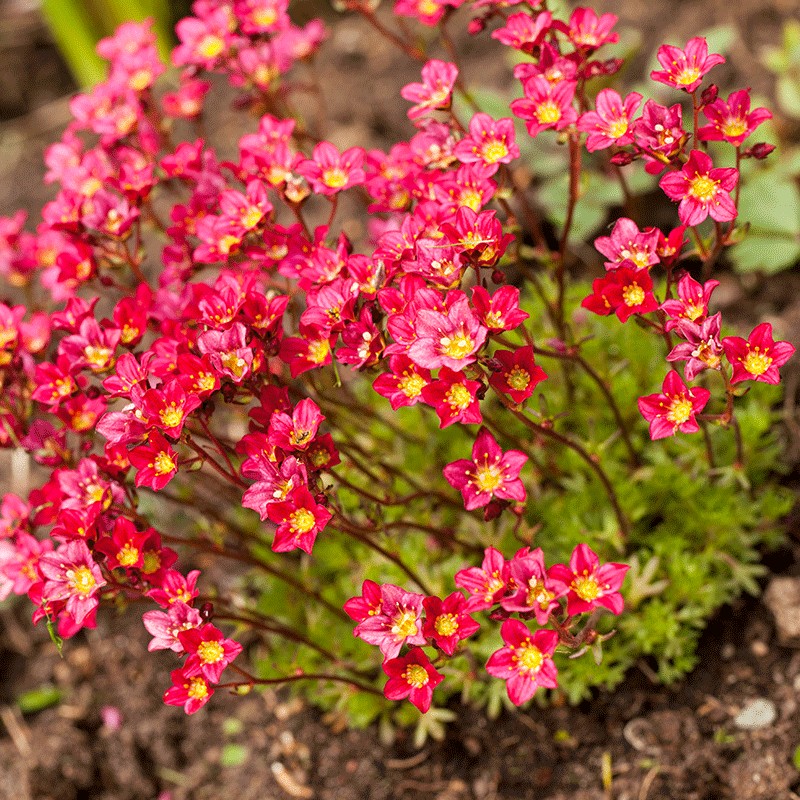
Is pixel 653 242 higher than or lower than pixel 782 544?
higher

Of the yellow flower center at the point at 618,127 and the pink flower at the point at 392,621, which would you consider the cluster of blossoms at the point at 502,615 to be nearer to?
the pink flower at the point at 392,621

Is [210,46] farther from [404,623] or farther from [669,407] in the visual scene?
[404,623]

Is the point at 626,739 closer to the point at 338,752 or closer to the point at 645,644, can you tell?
the point at 645,644

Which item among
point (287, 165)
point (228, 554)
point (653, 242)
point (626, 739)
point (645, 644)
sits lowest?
point (626, 739)

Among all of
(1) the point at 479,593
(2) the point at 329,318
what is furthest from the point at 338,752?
(2) the point at 329,318

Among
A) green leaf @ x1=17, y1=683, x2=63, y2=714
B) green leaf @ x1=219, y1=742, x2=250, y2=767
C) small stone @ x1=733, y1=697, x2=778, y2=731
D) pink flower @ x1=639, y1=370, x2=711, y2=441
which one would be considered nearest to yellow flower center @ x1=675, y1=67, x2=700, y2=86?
pink flower @ x1=639, y1=370, x2=711, y2=441
